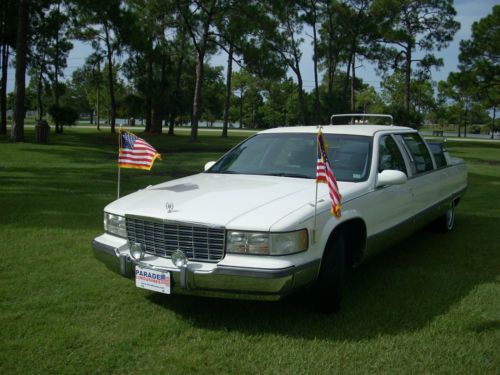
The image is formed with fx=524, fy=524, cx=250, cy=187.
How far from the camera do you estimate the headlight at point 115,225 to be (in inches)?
172

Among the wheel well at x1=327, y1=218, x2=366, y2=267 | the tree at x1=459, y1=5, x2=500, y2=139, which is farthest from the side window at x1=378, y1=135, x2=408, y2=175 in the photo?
the tree at x1=459, y1=5, x2=500, y2=139

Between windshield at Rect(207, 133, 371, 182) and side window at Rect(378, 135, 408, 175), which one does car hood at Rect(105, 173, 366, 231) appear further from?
side window at Rect(378, 135, 408, 175)

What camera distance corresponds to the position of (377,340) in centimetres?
380

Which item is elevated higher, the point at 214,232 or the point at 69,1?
the point at 69,1

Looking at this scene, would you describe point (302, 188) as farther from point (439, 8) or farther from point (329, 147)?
point (439, 8)

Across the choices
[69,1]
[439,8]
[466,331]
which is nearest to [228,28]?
[69,1]

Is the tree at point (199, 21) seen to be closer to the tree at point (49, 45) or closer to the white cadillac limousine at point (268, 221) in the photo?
the tree at point (49, 45)

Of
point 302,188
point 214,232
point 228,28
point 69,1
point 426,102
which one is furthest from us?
point 426,102

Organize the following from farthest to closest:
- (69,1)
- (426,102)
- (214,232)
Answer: (426,102) < (69,1) < (214,232)

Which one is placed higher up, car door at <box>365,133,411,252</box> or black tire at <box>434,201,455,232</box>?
car door at <box>365,133,411,252</box>

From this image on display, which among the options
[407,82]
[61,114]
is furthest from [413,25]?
[61,114]

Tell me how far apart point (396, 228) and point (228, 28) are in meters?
25.3

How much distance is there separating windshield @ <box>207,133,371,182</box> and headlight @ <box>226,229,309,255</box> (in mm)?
1282

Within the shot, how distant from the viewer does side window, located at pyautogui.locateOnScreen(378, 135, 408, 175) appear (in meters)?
5.32
